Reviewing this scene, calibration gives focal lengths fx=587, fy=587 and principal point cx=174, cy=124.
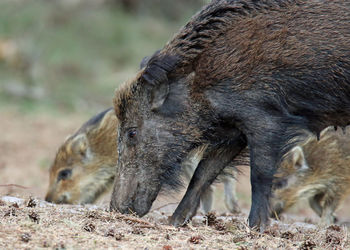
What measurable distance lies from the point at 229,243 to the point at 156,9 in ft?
64.0

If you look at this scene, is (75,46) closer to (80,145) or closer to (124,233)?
(80,145)

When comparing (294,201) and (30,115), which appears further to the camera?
(30,115)

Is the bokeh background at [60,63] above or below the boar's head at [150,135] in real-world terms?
above

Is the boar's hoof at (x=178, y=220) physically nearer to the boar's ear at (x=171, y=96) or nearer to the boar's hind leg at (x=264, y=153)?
the boar's hind leg at (x=264, y=153)

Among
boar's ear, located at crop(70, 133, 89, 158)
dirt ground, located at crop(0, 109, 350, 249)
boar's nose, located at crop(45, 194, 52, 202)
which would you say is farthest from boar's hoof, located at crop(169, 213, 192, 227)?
boar's ear, located at crop(70, 133, 89, 158)

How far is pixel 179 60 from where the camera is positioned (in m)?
4.63

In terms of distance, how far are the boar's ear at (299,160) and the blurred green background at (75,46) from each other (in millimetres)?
7003

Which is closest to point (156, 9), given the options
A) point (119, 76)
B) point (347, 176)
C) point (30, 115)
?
point (119, 76)

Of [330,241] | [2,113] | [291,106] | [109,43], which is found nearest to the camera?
[330,241]

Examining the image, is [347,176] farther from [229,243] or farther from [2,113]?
[2,113]

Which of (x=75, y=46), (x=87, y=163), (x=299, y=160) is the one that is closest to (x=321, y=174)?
(x=299, y=160)

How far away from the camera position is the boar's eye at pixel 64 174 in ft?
25.2

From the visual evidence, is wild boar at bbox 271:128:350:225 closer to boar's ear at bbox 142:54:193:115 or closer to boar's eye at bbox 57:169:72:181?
boar's eye at bbox 57:169:72:181

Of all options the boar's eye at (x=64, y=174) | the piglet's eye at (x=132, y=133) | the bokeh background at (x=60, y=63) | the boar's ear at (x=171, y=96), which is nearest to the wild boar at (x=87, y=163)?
the boar's eye at (x=64, y=174)
